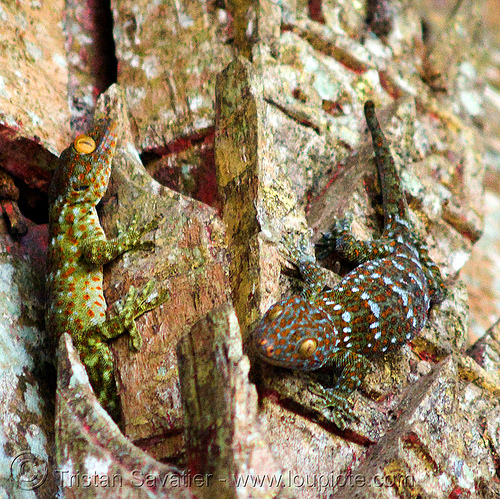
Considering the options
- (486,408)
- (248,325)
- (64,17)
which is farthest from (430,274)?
(64,17)

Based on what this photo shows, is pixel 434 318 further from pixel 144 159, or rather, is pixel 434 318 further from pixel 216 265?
pixel 144 159

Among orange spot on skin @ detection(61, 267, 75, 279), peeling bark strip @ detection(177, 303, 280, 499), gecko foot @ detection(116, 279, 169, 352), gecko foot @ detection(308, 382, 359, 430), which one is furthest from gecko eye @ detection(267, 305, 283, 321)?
orange spot on skin @ detection(61, 267, 75, 279)

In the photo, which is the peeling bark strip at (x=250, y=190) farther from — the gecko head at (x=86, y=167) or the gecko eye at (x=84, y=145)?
the gecko eye at (x=84, y=145)

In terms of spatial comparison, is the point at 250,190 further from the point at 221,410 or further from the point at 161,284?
the point at 221,410

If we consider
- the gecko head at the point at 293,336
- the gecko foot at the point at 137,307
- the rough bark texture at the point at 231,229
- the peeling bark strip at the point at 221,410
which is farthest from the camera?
the gecko foot at the point at 137,307

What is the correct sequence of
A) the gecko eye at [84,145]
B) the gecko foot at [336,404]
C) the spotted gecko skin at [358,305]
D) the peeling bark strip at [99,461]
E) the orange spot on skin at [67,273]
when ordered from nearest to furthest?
the peeling bark strip at [99,461] < the spotted gecko skin at [358,305] < the gecko foot at [336,404] < the orange spot on skin at [67,273] < the gecko eye at [84,145]

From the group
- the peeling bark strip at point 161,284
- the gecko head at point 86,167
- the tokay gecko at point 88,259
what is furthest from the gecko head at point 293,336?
the gecko head at point 86,167

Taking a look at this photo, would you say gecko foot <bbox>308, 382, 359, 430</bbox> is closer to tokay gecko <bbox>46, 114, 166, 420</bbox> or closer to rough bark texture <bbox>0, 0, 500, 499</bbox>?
rough bark texture <bbox>0, 0, 500, 499</bbox>
